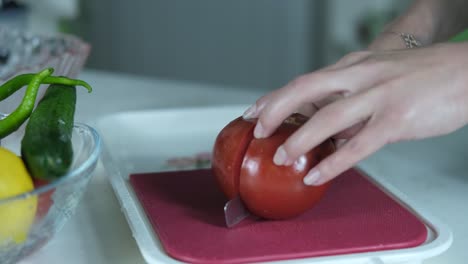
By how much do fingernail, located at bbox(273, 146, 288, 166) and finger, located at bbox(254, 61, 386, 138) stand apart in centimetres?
3

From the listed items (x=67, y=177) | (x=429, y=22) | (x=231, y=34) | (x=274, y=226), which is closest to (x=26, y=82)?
(x=67, y=177)

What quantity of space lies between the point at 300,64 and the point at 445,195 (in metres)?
2.19

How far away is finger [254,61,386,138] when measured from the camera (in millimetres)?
733

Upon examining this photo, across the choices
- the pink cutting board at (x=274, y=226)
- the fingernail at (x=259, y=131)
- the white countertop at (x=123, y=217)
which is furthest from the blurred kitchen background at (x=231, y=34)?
the fingernail at (x=259, y=131)

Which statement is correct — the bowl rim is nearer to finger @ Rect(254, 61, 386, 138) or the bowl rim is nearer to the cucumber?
the cucumber

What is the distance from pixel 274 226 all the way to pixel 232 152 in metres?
0.09

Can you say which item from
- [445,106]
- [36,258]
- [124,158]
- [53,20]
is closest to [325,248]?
[445,106]

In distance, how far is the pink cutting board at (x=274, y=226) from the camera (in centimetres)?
71

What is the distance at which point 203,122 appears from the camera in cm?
123

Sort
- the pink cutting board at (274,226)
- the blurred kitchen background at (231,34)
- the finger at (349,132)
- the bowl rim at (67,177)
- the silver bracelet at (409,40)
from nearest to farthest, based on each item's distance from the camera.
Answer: the bowl rim at (67,177), the pink cutting board at (274,226), the finger at (349,132), the silver bracelet at (409,40), the blurred kitchen background at (231,34)

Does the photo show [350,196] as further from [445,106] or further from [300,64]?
[300,64]

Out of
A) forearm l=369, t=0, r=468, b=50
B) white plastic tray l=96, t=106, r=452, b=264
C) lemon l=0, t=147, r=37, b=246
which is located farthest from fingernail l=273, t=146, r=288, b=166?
forearm l=369, t=0, r=468, b=50

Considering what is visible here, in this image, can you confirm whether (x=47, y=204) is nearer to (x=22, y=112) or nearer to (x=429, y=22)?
(x=22, y=112)

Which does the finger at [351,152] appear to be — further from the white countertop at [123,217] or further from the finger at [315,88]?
the white countertop at [123,217]
